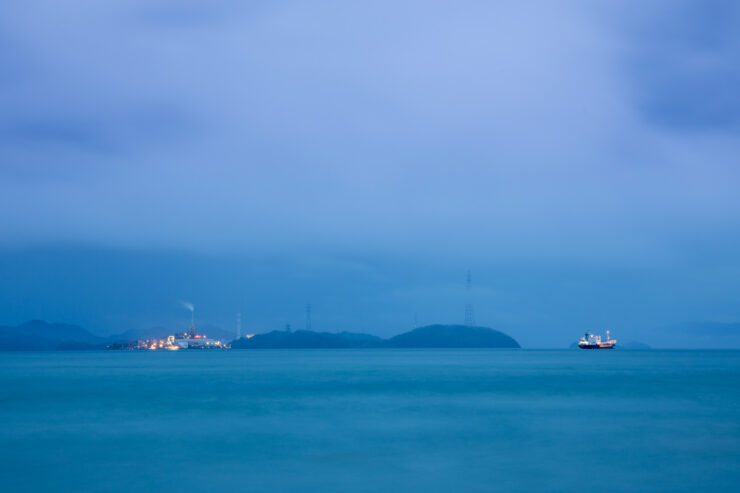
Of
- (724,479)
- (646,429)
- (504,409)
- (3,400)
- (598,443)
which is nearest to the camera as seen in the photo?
(724,479)

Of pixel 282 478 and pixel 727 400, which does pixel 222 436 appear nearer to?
pixel 282 478

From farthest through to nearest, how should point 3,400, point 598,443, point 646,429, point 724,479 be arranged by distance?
point 3,400 < point 646,429 < point 598,443 < point 724,479

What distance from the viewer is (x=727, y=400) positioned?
140ft

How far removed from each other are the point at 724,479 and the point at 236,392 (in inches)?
1535

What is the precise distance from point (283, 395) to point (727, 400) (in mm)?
31470

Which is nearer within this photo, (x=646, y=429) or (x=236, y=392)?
(x=646, y=429)

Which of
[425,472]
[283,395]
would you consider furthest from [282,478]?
[283,395]

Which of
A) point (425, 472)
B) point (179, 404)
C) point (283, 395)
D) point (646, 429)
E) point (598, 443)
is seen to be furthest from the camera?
point (283, 395)

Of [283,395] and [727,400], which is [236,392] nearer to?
[283,395]

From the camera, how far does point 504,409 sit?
37.8 meters

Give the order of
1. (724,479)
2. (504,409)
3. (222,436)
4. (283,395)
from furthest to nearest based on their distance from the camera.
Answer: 1. (283,395)
2. (504,409)
3. (222,436)
4. (724,479)

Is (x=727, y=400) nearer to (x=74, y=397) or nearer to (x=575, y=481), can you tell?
(x=575, y=481)

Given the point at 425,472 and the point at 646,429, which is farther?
the point at 646,429

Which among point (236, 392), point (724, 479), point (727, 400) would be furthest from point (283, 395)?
point (724, 479)
